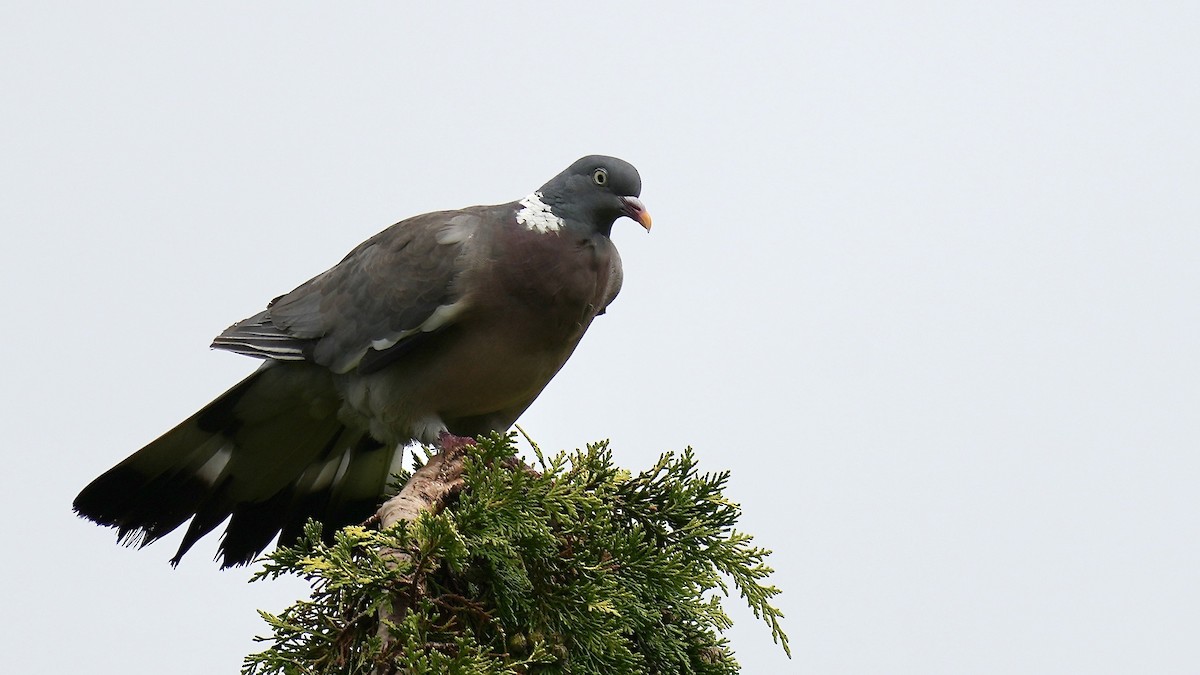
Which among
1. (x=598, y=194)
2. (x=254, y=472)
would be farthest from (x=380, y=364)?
(x=598, y=194)

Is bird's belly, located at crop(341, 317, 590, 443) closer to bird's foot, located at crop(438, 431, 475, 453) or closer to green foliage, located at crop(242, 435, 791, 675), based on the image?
bird's foot, located at crop(438, 431, 475, 453)

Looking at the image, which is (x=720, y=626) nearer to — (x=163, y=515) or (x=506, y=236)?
(x=506, y=236)

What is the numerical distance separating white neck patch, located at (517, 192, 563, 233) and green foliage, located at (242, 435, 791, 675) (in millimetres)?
1318

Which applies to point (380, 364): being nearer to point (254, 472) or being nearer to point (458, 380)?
point (458, 380)

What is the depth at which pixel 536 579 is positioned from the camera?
315 cm

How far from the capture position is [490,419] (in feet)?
16.5

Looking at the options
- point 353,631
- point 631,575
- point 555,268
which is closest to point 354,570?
point 353,631

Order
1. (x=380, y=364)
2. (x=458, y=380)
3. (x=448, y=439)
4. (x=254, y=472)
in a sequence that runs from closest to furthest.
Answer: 1. (x=448, y=439)
2. (x=458, y=380)
3. (x=380, y=364)
4. (x=254, y=472)

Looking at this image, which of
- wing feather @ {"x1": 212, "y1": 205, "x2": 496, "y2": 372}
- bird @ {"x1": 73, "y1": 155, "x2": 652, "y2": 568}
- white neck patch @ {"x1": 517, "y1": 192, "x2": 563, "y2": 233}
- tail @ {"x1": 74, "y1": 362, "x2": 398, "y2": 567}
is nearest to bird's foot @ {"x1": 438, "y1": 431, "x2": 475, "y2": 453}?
bird @ {"x1": 73, "y1": 155, "x2": 652, "y2": 568}

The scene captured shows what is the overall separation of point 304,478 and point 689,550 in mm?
2180

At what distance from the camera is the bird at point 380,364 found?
15.1 ft

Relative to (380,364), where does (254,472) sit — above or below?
below

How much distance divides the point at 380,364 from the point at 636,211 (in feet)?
3.58

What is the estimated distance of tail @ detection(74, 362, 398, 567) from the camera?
15.3 feet
